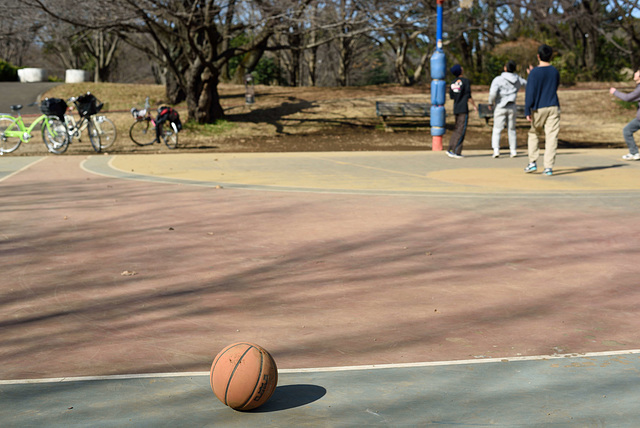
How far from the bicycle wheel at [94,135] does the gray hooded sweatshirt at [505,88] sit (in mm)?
10086

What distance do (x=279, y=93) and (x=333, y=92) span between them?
2121 millimetres

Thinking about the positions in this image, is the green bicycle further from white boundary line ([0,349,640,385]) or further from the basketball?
the basketball

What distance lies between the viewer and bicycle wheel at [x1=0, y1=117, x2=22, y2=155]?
19.1 meters

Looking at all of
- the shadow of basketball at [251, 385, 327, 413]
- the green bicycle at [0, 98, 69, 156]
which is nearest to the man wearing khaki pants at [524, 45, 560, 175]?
Result: the shadow of basketball at [251, 385, 327, 413]

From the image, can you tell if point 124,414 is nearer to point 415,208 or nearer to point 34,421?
point 34,421

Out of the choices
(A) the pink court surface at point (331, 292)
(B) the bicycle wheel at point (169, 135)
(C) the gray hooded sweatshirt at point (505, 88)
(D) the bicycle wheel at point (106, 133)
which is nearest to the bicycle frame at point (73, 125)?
(D) the bicycle wheel at point (106, 133)

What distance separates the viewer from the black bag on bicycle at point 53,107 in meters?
18.3

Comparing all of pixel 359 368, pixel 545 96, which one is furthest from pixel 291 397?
pixel 545 96

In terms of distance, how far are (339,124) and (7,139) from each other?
10774 mm

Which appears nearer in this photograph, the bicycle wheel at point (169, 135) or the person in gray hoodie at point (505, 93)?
the person in gray hoodie at point (505, 93)

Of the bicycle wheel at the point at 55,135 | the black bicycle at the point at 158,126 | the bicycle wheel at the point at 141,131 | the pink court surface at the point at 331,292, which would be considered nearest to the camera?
the pink court surface at the point at 331,292

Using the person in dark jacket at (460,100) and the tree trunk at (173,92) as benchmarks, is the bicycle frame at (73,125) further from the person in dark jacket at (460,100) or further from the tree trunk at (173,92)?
the person in dark jacket at (460,100)

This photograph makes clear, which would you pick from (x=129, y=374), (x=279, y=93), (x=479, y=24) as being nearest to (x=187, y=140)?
(x=279, y=93)

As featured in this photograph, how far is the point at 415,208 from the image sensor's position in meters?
9.42
